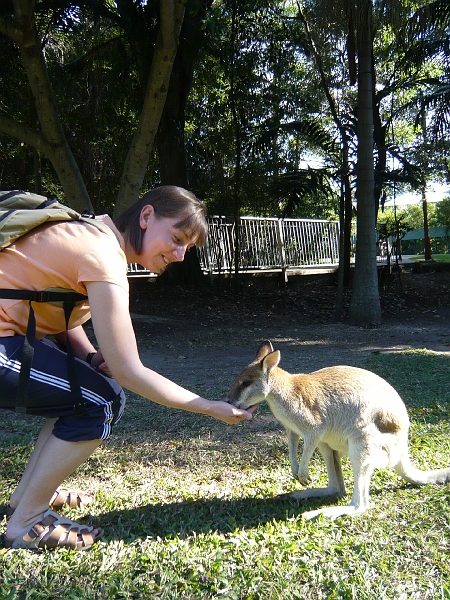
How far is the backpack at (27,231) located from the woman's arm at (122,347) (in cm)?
16

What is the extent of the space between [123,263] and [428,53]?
31.4 ft

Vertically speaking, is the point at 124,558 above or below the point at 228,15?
below

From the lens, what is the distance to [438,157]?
17.2 metres

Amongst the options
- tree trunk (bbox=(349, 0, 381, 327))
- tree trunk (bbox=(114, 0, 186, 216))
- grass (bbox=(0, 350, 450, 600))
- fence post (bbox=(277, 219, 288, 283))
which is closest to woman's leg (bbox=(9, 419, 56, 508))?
grass (bbox=(0, 350, 450, 600))

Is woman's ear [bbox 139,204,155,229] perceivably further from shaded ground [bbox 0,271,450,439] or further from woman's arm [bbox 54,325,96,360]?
shaded ground [bbox 0,271,450,439]

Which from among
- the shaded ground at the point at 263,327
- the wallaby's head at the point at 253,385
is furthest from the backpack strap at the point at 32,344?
the shaded ground at the point at 263,327

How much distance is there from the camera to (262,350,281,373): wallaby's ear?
2537mm

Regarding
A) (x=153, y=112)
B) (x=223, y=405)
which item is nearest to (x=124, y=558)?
(x=223, y=405)

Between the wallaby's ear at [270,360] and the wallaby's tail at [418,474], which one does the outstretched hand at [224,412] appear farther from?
the wallaby's tail at [418,474]

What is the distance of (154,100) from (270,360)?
5.17m

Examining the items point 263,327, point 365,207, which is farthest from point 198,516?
point 365,207

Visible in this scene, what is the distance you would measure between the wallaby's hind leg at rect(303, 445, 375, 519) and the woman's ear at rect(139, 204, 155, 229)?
50.3 inches

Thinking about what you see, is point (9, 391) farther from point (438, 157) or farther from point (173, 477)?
point (438, 157)

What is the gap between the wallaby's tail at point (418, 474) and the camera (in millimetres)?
2662
